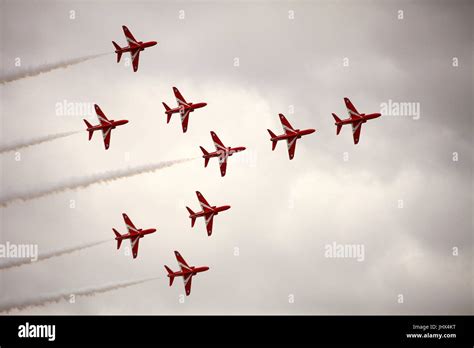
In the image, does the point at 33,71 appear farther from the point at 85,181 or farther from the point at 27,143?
the point at 85,181

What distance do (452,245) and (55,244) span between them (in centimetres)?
5262

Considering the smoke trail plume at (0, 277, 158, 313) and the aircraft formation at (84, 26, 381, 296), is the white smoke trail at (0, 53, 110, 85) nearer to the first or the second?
the aircraft formation at (84, 26, 381, 296)

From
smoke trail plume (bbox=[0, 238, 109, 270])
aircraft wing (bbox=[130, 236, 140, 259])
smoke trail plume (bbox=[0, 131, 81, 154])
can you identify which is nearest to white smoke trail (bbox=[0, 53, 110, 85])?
smoke trail plume (bbox=[0, 131, 81, 154])

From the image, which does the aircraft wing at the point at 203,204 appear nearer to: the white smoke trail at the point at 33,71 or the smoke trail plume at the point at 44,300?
the smoke trail plume at the point at 44,300

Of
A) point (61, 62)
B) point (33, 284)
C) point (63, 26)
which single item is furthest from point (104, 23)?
point (33, 284)

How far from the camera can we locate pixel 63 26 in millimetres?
157875

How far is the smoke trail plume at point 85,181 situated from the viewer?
124562mm

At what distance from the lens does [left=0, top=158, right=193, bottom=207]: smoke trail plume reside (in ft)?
409

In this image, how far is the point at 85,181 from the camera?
129 m

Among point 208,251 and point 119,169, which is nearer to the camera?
point 119,169

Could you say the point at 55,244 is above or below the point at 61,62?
below

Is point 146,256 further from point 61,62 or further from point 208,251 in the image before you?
point 61,62
